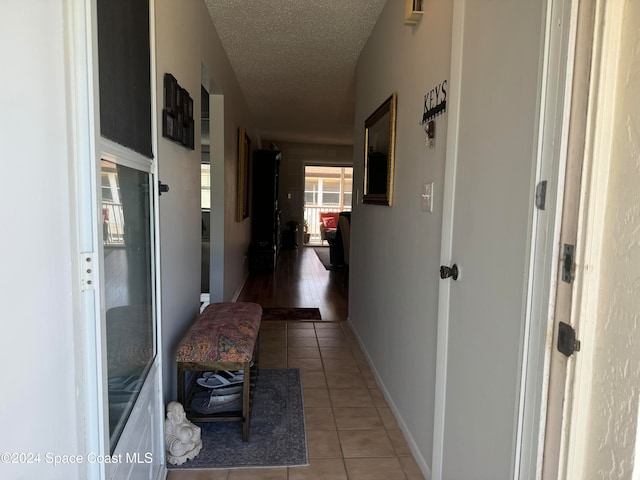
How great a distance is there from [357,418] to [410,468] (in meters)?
0.46

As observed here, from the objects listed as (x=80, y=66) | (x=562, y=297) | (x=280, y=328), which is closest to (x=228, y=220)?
(x=280, y=328)

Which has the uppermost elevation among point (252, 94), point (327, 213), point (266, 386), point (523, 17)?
point (252, 94)

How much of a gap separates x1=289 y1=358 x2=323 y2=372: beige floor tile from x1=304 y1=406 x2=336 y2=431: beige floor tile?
56 centimetres

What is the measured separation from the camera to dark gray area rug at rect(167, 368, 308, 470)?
1.84 m

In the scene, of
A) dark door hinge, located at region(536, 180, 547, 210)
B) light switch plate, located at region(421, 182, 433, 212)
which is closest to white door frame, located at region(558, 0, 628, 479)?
dark door hinge, located at region(536, 180, 547, 210)

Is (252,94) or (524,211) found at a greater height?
A: (252,94)

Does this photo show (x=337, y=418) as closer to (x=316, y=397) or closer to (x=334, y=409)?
(x=334, y=409)

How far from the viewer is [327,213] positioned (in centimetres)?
1116

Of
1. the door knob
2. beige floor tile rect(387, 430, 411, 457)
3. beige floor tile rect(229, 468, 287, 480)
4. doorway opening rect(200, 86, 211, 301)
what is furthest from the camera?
doorway opening rect(200, 86, 211, 301)

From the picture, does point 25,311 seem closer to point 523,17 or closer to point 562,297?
point 562,297

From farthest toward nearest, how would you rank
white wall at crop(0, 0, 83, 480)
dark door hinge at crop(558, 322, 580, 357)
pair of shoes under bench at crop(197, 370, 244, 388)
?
pair of shoes under bench at crop(197, 370, 244, 388)
dark door hinge at crop(558, 322, 580, 357)
white wall at crop(0, 0, 83, 480)

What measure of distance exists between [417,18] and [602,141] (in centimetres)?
154

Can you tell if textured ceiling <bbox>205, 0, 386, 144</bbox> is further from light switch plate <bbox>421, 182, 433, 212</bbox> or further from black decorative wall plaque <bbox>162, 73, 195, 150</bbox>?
light switch plate <bbox>421, 182, 433, 212</bbox>

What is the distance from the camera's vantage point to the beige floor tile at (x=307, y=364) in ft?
9.54
